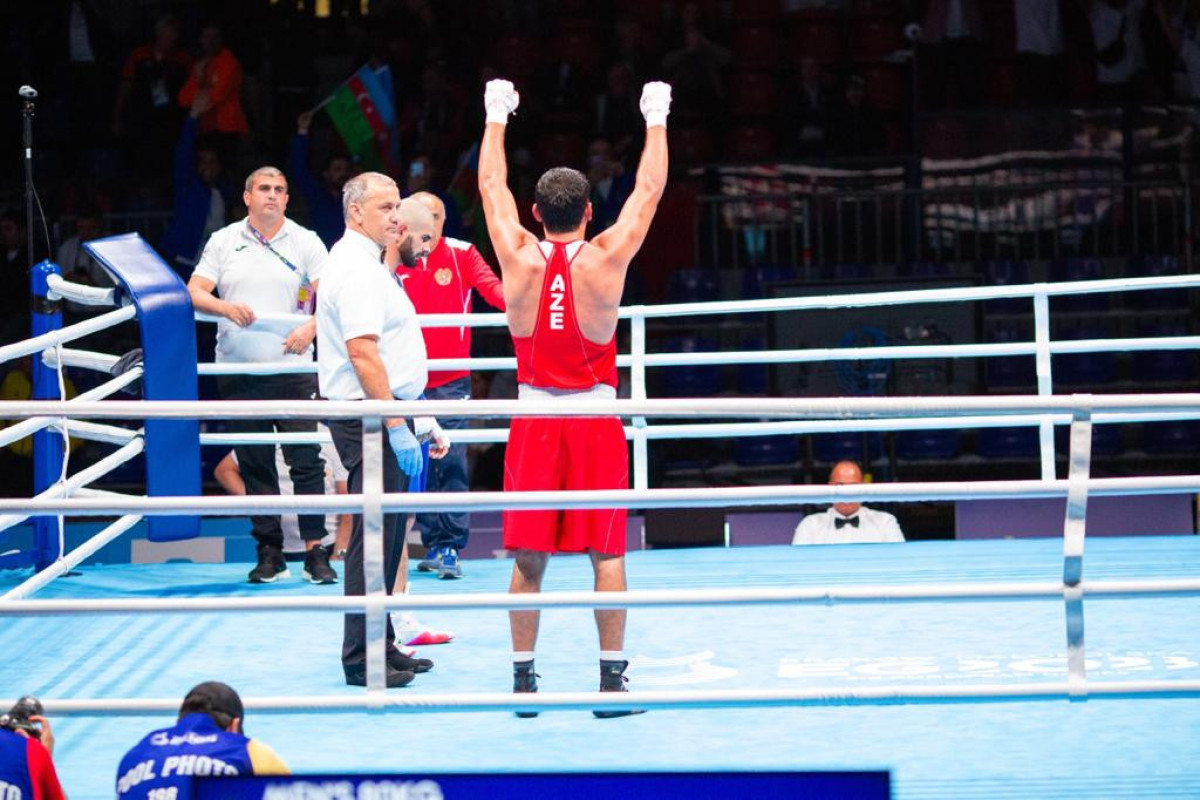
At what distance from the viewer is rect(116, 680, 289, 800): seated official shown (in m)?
3.16

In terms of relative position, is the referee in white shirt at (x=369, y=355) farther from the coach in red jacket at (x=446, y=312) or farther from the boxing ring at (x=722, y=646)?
the coach in red jacket at (x=446, y=312)

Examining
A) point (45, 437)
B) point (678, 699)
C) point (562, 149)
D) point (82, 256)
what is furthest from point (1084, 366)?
point (678, 699)

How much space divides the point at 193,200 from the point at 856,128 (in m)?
4.87

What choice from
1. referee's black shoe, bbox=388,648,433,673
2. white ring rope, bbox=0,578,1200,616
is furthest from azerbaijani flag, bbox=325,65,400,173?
white ring rope, bbox=0,578,1200,616

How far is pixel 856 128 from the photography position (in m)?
12.0

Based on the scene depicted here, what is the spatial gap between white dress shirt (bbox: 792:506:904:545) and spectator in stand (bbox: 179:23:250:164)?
241 inches

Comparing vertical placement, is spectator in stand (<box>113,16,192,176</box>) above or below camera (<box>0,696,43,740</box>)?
above

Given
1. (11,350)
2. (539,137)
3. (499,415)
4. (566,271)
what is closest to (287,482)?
(11,350)

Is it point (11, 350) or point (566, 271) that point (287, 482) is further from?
point (566, 271)

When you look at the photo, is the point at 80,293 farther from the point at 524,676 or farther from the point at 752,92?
the point at 752,92

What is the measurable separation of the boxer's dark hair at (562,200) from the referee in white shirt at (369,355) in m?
0.63

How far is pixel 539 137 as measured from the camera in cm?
1259

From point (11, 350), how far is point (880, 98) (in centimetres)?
865

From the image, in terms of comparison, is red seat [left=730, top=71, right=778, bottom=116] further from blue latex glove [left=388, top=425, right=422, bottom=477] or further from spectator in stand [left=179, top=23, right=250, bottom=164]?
blue latex glove [left=388, top=425, right=422, bottom=477]
